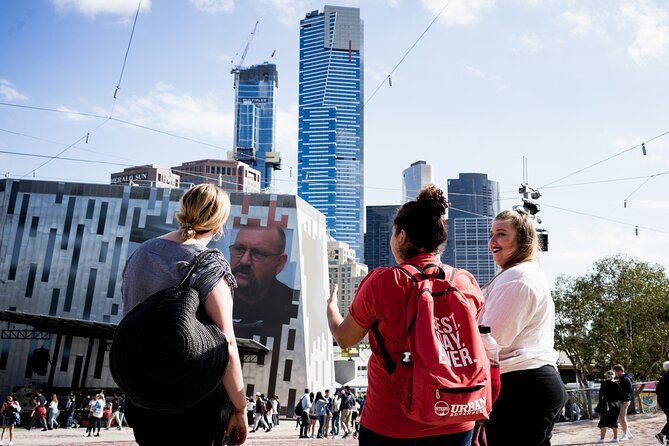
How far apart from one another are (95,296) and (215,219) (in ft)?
136

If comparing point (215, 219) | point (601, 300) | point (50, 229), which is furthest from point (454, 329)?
point (50, 229)

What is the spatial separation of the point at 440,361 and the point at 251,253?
1547 inches

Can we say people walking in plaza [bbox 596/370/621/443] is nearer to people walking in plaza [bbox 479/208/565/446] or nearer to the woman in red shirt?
people walking in plaza [bbox 479/208/565/446]

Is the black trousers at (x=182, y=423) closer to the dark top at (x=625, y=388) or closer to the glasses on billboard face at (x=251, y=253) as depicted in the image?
the dark top at (x=625, y=388)

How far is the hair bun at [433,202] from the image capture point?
9.12ft

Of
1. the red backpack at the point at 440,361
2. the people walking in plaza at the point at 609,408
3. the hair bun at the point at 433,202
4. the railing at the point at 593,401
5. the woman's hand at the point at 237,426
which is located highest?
the hair bun at the point at 433,202

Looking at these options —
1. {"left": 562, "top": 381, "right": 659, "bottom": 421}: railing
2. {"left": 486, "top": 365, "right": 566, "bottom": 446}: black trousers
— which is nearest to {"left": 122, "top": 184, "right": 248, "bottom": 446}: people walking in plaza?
{"left": 486, "top": 365, "right": 566, "bottom": 446}: black trousers

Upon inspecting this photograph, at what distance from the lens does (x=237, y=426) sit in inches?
97.3

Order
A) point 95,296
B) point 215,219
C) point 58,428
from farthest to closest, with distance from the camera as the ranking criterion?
point 95,296
point 58,428
point 215,219

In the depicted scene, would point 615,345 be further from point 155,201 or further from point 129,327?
point 129,327

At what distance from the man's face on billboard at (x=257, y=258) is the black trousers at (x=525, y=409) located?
37305 mm

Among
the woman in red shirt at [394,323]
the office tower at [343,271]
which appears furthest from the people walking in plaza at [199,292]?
the office tower at [343,271]

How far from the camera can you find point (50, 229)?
4203 cm

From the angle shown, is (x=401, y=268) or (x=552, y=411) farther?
(x=552, y=411)
